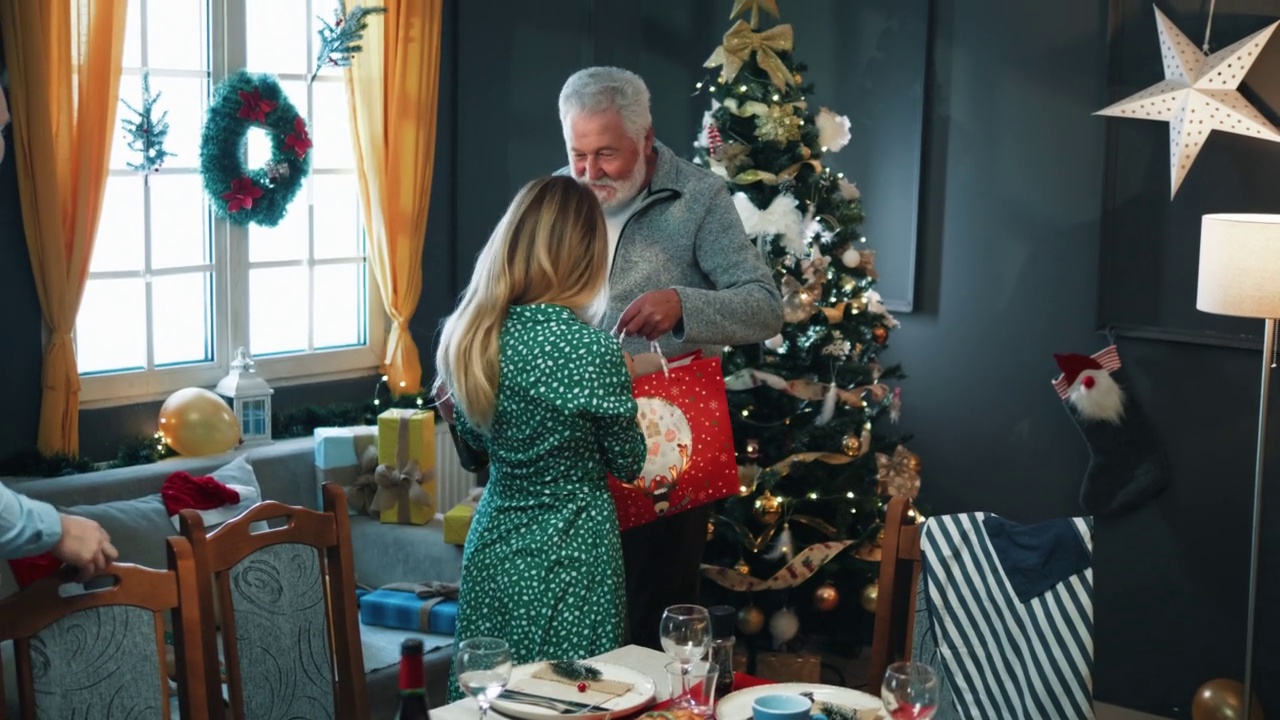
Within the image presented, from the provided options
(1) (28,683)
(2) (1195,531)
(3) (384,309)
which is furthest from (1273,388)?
(1) (28,683)

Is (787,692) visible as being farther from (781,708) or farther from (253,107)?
(253,107)

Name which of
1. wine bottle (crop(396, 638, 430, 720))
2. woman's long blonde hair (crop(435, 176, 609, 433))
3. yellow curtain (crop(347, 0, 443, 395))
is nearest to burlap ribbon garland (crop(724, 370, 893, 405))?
yellow curtain (crop(347, 0, 443, 395))

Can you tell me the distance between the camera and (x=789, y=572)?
4055 millimetres

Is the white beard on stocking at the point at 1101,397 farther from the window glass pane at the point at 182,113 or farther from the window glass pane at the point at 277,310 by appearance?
the window glass pane at the point at 182,113

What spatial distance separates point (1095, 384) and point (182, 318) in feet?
9.88

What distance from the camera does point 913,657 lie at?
2.42 meters

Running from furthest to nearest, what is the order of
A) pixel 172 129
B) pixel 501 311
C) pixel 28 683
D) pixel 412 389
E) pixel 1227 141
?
pixel 412 389 → pixel 172 129 → pixel 1227 141 → pixel 501 311 → pixel 28 683

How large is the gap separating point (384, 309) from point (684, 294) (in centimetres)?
263

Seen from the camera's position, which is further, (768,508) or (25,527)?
(768,508)

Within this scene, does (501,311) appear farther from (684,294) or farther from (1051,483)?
(1051,483)

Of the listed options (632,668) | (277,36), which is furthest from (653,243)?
(277,36)

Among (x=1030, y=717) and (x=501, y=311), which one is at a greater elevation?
(x=501, y=311)

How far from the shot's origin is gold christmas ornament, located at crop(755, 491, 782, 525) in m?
4.05

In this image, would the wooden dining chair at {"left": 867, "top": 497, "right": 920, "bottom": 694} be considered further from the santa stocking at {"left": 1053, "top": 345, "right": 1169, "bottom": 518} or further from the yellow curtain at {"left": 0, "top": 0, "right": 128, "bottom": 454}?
the yellow curtain at {"left": 0, "top": 0, "right": 128, "bottom": 454}
